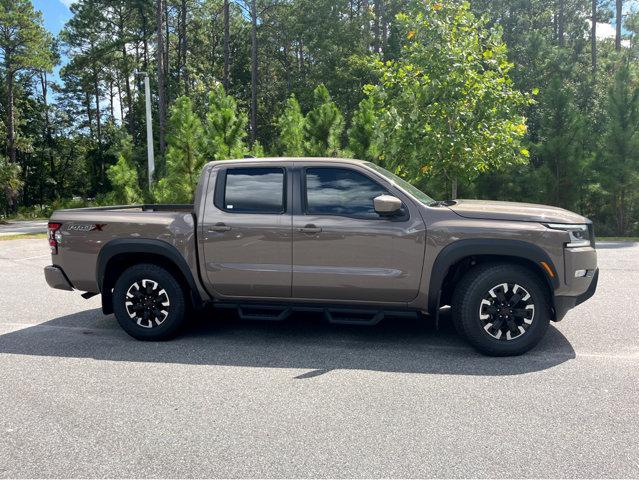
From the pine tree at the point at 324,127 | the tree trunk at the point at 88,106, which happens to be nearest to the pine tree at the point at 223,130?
the pine tree at the point at 324,127

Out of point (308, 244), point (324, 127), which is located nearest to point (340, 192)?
point (308, 244)

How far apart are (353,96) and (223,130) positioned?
17.9 meters

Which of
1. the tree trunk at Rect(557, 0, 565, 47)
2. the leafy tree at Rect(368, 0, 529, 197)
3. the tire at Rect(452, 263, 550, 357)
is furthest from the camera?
the tree trunk at Rect(557, 0, 565, 47)

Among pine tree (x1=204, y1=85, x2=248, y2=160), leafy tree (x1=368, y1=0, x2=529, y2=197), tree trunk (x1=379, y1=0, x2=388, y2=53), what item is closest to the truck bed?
leafy tree (x1=368, y1=0, x2=529, y2=197)

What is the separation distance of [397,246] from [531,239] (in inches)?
46.0

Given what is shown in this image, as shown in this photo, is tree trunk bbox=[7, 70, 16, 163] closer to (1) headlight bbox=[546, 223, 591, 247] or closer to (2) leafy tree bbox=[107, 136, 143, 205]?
(2) leafy tree bbox=[107, 136, 143, 205]

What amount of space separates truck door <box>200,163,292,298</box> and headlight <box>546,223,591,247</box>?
2.42 metres

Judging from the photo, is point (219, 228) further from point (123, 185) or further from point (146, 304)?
point (123, 185)

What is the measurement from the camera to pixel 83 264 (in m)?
5.76

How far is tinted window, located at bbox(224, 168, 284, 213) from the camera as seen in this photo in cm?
548

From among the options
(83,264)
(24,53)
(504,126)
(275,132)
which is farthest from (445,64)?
(24,53)

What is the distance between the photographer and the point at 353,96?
111 ft

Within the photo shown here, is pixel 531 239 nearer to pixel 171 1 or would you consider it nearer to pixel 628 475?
pixel 628 475

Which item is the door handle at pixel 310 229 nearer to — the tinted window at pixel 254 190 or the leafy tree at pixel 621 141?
the tinted window at pixel 254 190
